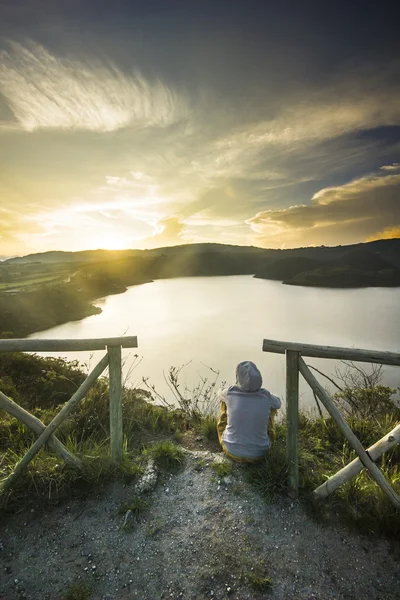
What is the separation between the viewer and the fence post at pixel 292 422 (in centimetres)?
333

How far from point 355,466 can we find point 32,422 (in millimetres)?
3756

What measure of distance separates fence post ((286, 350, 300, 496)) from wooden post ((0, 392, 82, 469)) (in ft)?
8.47

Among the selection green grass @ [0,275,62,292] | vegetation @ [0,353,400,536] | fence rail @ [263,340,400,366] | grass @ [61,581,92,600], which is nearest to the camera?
grass @ [61,581,92,600]

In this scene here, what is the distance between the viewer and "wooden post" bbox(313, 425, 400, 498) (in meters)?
3.08

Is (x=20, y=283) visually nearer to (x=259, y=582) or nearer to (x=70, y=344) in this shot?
(x=70, y=344)

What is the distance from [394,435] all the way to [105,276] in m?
61.0

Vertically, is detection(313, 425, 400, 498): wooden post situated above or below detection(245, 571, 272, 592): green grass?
above

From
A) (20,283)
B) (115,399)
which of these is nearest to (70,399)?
(115,399)

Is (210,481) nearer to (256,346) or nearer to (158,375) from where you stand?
(158,375)

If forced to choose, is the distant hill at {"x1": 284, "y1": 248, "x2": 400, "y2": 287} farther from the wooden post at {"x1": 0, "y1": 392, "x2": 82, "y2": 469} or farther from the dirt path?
the wooden post at {"x1": 0, "y1": 392, "x2": 82, "y2": 469}

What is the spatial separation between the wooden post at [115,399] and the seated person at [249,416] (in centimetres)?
143

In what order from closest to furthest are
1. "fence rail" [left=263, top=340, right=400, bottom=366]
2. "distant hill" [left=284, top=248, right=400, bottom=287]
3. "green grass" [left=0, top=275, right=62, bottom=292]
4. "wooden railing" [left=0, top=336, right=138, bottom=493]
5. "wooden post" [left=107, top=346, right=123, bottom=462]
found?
"fence rail" [left=263, top=340, right=400, bottom=366]
"wooden railing" [left=0, top=336, right=138, bottom=493]
"wooden post" [left=107, top=346, right=123, bottom=462]
"green grass" [left=0, top=275, right=62, bottom=292]
"distant hill" [left=284, top=248, right=400, bottom=287]

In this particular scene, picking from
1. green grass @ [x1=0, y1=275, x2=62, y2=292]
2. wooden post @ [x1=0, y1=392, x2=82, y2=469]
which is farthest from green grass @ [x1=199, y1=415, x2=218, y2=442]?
green grass @ [x1=0, y1=275, x2=62, y2=292]

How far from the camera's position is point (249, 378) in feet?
12.0
